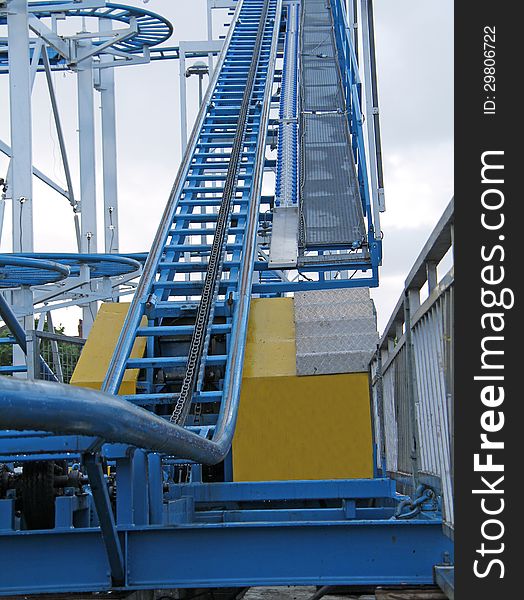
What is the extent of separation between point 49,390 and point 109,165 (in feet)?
62.0

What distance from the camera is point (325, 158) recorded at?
38.1ft

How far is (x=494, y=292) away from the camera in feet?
7.93

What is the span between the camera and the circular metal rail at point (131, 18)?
59.4 ft

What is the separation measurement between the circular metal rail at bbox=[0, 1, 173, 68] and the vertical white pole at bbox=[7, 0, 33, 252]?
2.94 meters

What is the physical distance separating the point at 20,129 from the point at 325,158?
4977mm

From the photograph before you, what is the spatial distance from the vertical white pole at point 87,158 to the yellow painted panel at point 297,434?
12.3 meters

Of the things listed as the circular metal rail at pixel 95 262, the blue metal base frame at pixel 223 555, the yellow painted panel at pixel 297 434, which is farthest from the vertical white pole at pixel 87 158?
the blue metal base frame at pixel 223 555

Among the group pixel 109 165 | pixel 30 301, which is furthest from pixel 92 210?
pixel 30 301

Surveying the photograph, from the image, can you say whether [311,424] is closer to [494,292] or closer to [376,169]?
[376,169]

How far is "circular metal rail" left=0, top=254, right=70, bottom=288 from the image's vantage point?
8.93 metres

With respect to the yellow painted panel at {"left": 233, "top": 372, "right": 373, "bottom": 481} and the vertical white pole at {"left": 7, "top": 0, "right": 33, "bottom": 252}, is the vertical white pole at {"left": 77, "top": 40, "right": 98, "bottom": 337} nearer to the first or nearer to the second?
the vertical white pole at {"left": 7, "top": 0, "right": 33, "bottom": 252}

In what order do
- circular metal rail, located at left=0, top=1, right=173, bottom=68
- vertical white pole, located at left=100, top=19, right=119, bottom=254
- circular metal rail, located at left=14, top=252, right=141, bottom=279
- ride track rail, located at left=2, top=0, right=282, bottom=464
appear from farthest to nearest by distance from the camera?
vertical white pole, located at left=100, top=19, right=119, bottom=254, circular metal rail, located at left=0, top=1, right=173, bottom=68, circular metal rail, located at left=14, top=252, right=141, bottom=279, ride track rail, located at left=2, top=0, right=282, bottom=464

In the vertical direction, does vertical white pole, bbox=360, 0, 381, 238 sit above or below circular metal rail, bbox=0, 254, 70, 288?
above

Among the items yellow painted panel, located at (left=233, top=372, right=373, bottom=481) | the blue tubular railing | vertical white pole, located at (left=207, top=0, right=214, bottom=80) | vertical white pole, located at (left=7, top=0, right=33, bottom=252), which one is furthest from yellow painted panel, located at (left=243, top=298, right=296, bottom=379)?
vertical white pole, located at (left=207, top=0, right=214, bottom=80)
